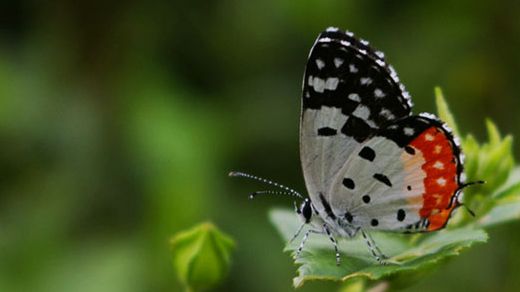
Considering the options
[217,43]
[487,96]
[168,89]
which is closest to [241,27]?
[217,43]

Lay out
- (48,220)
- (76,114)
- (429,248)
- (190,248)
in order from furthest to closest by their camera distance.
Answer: (76,114), (48,220), (190,248), (429,248)

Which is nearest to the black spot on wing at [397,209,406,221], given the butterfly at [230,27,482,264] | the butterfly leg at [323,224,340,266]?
the butterfly at [230,27,482,264]

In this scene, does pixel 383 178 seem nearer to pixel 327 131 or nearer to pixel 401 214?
pixel 401 214

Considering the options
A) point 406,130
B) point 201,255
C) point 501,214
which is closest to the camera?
point 406,130

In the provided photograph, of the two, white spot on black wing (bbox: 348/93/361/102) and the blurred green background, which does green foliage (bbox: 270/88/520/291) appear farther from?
the blurred green background

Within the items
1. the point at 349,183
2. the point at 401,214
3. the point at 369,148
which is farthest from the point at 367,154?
the point at 401,214

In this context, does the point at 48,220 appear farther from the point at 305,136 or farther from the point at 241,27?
the point at 305,136

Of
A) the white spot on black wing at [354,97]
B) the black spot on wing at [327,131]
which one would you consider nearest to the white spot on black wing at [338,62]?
the white spot on black wing at [354,97]
